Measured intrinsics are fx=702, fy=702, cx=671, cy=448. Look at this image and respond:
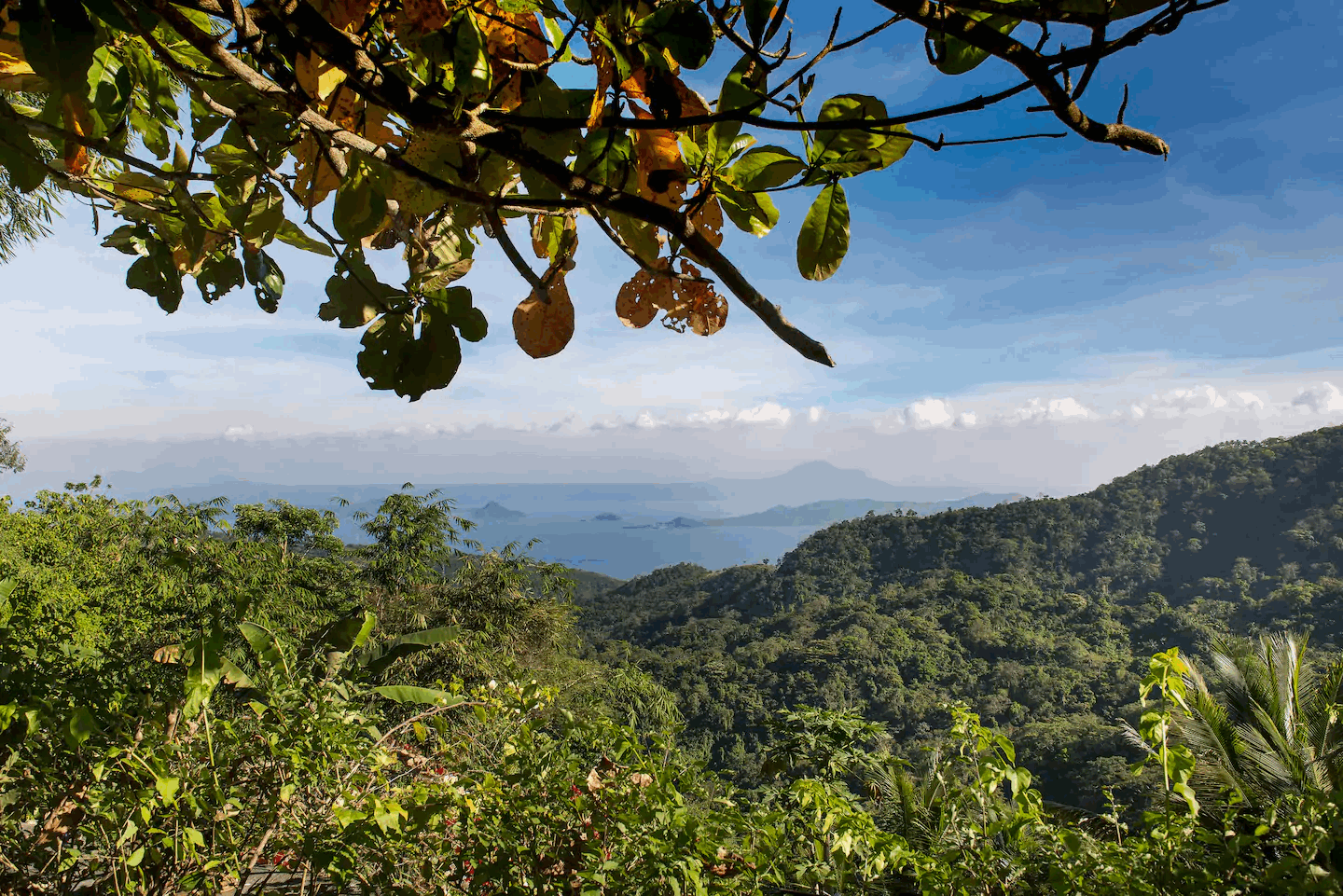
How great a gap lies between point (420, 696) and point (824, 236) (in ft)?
3.38

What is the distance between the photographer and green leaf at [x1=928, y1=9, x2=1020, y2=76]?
32 cm

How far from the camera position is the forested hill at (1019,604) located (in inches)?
755

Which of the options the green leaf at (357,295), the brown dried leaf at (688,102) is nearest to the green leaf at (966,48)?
the brown dried leaf at (688,102)

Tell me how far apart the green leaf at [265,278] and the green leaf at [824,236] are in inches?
17.3

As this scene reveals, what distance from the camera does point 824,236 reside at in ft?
1.28

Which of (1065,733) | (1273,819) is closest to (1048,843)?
(1273,819)

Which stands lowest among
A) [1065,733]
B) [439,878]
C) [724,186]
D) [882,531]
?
[1065,733]

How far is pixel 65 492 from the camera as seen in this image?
9562 millimetres

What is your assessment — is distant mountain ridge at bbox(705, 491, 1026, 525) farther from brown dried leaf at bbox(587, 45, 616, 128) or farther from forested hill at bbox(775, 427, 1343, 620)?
brown dried leaf at bbox(587, 45, 616, 128)

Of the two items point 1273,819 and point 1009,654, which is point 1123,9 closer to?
point 1273,819

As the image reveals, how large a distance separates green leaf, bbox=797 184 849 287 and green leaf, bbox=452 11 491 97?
18 centimetres

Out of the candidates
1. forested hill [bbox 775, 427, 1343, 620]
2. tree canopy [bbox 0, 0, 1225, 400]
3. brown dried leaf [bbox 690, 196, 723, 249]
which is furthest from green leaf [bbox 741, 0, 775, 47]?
forested hill [bbox 775, 427, 1343, 620]

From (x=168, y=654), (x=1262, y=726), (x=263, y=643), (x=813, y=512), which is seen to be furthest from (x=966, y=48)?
(x=813, y=512)

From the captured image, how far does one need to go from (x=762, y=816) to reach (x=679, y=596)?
2874 cm
